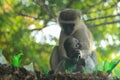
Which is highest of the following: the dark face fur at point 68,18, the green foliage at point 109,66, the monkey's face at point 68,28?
the dark face fur at point 68,18

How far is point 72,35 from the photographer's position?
7.39 metres

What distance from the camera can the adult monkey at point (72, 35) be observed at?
7.03m

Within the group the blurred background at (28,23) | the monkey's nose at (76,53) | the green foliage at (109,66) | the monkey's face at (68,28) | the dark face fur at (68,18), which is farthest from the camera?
the blurred background at (28,23)

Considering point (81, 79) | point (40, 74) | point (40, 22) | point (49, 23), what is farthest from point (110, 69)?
point (40, 22)

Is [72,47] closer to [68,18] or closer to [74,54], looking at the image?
[74,54]

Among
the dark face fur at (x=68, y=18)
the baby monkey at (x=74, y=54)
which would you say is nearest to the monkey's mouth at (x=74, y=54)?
the baby monkey at (x=74, y=54)

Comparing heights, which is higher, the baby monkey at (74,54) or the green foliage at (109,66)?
the baby monkey at (74,54)

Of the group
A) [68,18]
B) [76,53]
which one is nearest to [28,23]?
[68,18]

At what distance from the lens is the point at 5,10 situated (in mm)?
9438

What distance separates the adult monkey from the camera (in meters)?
7.03

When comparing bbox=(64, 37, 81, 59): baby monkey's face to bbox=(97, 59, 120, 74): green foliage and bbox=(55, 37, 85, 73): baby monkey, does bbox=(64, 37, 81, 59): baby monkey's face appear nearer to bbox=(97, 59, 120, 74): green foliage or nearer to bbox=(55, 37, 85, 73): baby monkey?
bbox=(55, 37, 85, 73): baby monkey

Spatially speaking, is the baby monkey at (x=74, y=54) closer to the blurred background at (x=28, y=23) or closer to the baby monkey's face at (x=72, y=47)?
the baby monkey's face at (x=72, y=47)

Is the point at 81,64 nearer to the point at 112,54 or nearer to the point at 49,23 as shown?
the point at 49,23

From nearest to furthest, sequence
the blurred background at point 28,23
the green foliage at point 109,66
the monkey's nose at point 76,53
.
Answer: the green foliage at point 109,66 → the monkey's nose at point 76,53 → the blurred background at point 28,23
